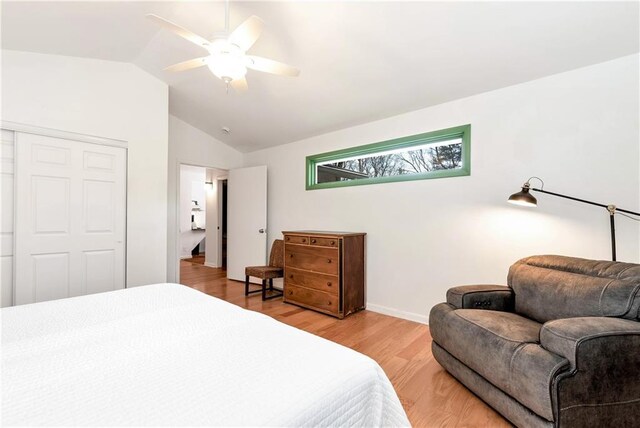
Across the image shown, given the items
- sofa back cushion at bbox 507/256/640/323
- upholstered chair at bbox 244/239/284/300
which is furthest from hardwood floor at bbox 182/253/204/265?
sofa back cushion at bbox 507/256/640/323

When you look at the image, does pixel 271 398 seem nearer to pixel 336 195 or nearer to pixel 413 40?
pixel 413 40

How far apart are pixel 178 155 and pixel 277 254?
2.17 meters

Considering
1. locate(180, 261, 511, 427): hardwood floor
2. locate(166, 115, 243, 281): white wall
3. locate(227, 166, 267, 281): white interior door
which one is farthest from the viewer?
locate(227, 166, 267, 281): white interior door

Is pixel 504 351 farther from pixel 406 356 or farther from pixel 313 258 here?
pixel 313 258

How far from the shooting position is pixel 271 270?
395 centimetres

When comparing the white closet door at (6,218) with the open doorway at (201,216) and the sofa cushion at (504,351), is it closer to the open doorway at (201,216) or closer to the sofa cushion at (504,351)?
the open doorway at (201,216)

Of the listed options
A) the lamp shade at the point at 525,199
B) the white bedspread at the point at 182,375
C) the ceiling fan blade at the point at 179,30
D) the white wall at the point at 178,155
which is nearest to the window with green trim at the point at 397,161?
the lamp shade at the point at 525,199

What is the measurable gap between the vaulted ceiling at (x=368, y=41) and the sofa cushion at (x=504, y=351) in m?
1.96

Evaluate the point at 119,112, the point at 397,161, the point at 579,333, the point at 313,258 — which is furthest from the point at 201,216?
the point at 579,333

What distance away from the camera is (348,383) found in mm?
866

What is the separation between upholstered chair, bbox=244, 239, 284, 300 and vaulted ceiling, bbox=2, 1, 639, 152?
7.06ft

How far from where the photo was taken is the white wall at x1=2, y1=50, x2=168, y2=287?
8.51 ft

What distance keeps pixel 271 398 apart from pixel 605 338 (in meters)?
1.58

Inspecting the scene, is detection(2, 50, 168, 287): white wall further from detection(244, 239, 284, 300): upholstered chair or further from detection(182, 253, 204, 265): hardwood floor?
detection(182, 253, 204, 265): hardwood floor
